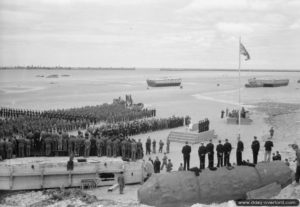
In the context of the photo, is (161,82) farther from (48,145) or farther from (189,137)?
(48,145)

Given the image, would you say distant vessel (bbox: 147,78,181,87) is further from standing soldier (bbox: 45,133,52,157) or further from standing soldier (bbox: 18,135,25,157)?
standing soldier (bbox: 18,135,25,157)

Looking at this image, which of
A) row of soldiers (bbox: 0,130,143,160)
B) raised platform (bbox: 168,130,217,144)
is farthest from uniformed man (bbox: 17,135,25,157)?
raised platform (bbox: 168,130,217,144)

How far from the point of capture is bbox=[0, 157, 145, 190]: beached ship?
48.2 feet

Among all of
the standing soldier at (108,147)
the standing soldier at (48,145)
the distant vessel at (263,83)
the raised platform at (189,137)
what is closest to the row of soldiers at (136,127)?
the raised platform at (189,137)

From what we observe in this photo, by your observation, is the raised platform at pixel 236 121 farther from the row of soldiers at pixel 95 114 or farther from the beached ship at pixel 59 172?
the beached ship at pixel 59 172

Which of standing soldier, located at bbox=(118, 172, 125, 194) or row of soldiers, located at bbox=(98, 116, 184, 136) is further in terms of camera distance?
row of soldiers, located at bbox=(98, 116, 184, 136)

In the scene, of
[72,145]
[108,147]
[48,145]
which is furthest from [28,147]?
[108,147]

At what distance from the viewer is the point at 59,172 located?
49.5 feet

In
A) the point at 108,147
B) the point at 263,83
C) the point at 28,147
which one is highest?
the point at 263,83

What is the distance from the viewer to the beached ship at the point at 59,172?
1470 cm

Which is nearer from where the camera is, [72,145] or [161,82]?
[72,145]

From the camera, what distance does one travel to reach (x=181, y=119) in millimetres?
31750

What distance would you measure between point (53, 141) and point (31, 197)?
404cm

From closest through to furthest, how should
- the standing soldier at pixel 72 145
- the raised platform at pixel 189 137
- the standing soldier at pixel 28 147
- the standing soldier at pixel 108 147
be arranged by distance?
the standing soldier at pixel 28 147 → the standing soldier at pixel 108 147 → the standing soldier at pixel 72 145 → the raised platform at pixel 189 137
